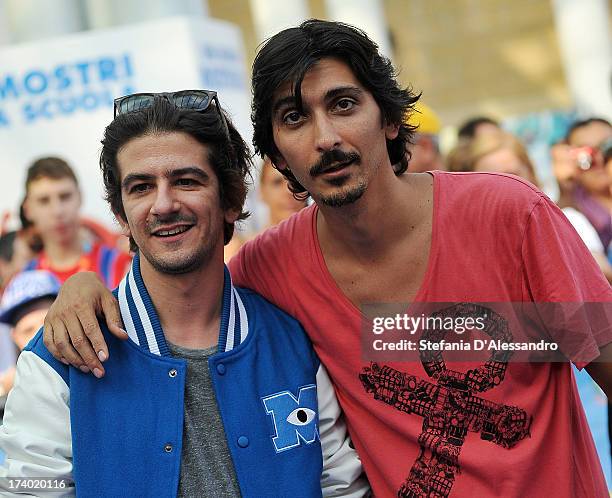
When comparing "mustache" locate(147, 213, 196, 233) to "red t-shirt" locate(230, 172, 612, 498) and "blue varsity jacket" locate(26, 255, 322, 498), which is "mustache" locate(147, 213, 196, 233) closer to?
"blue varsity jacket" locate(26, 255, 322, 498)

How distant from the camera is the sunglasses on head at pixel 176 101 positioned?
9.00ft

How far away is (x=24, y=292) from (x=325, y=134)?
89.7 inches

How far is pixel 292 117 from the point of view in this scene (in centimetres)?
268

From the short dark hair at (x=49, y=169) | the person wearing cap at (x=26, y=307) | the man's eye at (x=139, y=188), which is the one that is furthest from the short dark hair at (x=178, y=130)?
the short dark hair at (x=49, y=169)

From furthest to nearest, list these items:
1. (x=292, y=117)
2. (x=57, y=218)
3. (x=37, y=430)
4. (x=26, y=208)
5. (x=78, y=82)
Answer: (x=78, y=82) < (x=26, y=208) < (x=57, y=218) < (x=292, y=117) < (x=37, y=430)

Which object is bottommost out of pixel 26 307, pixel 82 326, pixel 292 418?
pixel 292 418

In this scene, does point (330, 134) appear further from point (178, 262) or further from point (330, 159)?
point (178, 262)

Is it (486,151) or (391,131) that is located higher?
(486,151)

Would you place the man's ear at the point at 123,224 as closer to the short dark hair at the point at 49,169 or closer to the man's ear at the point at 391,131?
the man's ear at the point at 391,131

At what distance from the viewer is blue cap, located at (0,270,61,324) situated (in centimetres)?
431

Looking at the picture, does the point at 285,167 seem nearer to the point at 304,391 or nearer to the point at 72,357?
the point at 304,391

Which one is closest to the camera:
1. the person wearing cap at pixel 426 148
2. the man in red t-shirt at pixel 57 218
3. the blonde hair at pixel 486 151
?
the blonde hair at pixel 486 151

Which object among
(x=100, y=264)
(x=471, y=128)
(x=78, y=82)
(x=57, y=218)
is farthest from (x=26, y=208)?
(x=471, y=128)

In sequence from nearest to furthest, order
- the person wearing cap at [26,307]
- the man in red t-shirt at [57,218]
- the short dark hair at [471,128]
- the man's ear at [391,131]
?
the man's ear at [391,131] < the person wearing cap at [26,307] < the man in red t-shirt at [57,218] < the short dark hair at [471,128]
